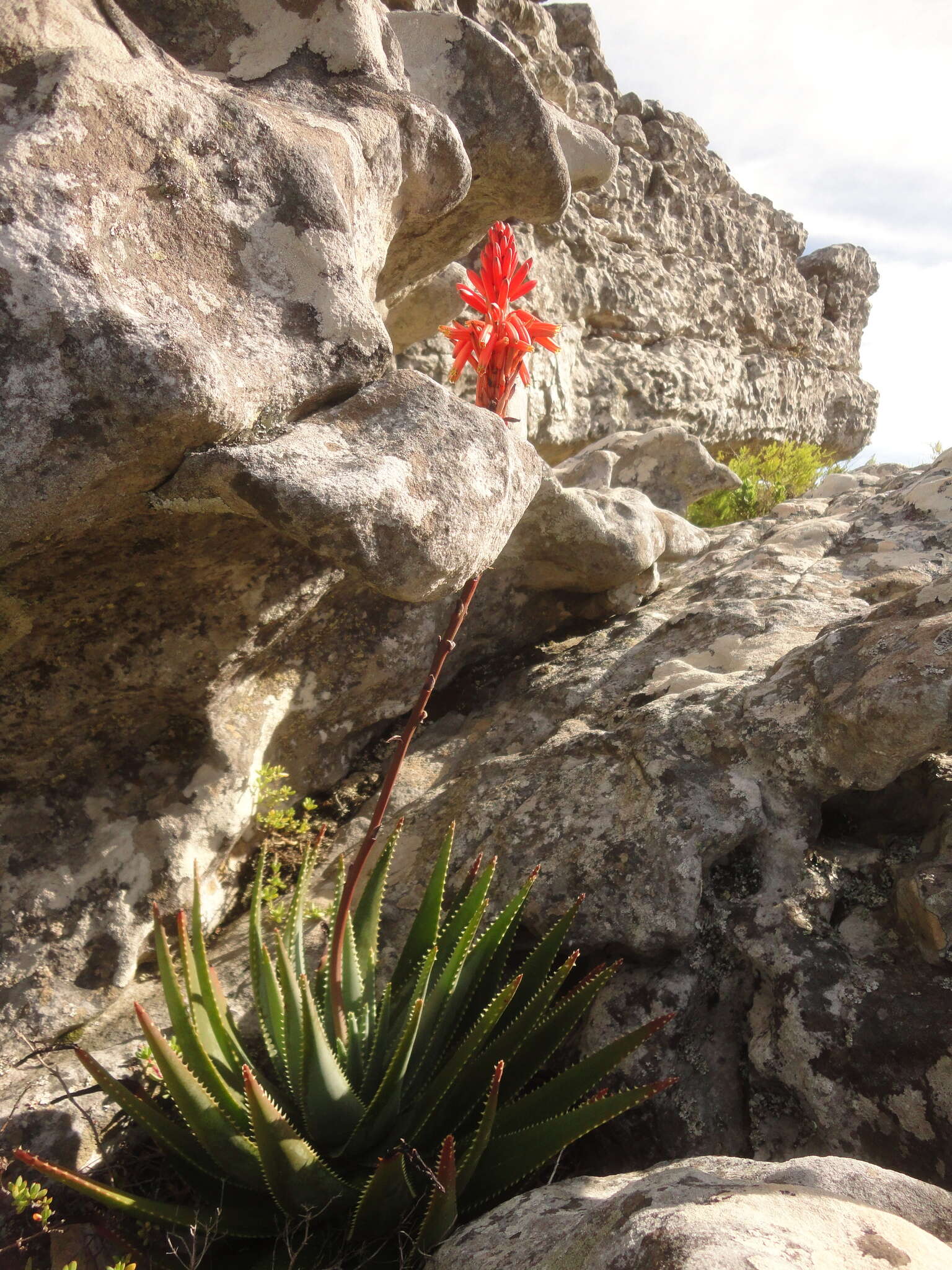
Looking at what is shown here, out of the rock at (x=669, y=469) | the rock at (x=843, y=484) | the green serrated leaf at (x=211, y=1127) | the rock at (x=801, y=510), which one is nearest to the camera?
the green serrated leaf at (x=211, y=1127)

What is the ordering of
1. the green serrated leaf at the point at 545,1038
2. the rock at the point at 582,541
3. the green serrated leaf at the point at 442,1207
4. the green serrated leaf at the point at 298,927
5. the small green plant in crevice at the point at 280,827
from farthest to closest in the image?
1. the rock at the point at 582,541
2. the small green plant in crevice at the point at 280,827
3. the green serrated leaf at the point at 298,927
4. the green serrated leaf at the point at 545,1038
5. the green serrated leaf at the point at 442,1207

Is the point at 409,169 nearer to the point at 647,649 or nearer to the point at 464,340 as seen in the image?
the point at 464,340

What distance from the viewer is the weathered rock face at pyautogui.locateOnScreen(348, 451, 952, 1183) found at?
58.5 inches

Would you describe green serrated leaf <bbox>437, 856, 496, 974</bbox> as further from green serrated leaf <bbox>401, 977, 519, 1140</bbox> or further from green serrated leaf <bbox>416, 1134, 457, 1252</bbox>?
green serrated leaf <bbox>416, 1134, 457, 1252</bbox>

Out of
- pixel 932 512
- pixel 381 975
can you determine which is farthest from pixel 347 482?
pixel 932 512

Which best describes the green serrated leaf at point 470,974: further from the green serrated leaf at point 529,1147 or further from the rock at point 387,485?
the rock at point 387,485

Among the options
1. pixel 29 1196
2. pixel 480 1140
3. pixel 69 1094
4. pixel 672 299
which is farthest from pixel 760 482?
pixel 29 1196

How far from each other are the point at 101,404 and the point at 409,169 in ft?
4.15

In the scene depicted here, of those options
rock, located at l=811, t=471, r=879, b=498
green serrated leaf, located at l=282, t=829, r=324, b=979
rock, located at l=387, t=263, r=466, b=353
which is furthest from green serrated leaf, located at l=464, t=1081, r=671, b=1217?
rock, located at l=811, t=471, r=879, b=498

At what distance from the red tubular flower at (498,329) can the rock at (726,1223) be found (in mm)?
1342

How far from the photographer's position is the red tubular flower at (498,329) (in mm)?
1491

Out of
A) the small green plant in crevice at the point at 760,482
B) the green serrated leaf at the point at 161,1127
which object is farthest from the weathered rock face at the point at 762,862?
the small green plant in crevice at the point at 760,482

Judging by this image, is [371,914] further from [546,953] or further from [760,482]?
[760,482]

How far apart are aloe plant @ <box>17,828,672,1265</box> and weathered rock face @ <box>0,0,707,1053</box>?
54 centimetres
